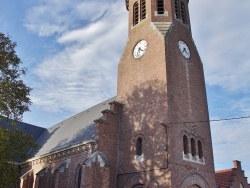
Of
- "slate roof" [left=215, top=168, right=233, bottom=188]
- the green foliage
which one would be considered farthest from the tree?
"slate roof" [left=215, top=168, right=233, bottom=188]

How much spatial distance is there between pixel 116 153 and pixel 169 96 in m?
4.94

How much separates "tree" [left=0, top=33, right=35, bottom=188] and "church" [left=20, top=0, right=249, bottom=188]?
3.77m

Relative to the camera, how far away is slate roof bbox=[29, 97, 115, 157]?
22948 mm

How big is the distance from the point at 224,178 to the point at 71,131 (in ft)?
43.5

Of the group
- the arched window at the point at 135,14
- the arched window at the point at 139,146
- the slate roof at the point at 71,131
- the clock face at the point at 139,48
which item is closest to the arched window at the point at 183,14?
the arched window at the point at 135,14

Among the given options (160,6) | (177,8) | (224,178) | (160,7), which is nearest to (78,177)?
(224,178)

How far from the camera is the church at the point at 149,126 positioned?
58.3 ft

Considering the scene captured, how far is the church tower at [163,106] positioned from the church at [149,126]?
54mm

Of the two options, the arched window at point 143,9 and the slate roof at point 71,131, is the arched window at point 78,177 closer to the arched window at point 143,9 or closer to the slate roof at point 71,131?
the slate roof at point 71,131

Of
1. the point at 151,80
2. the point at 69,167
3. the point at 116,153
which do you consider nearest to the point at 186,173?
the point at 116,153

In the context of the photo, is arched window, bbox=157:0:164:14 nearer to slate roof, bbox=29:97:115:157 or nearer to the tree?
slate roof, bbox=29:97:115:157

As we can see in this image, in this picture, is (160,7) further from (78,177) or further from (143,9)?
(78,177)

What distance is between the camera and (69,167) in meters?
20.6

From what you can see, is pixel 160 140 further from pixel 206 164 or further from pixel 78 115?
pixel 78 115
